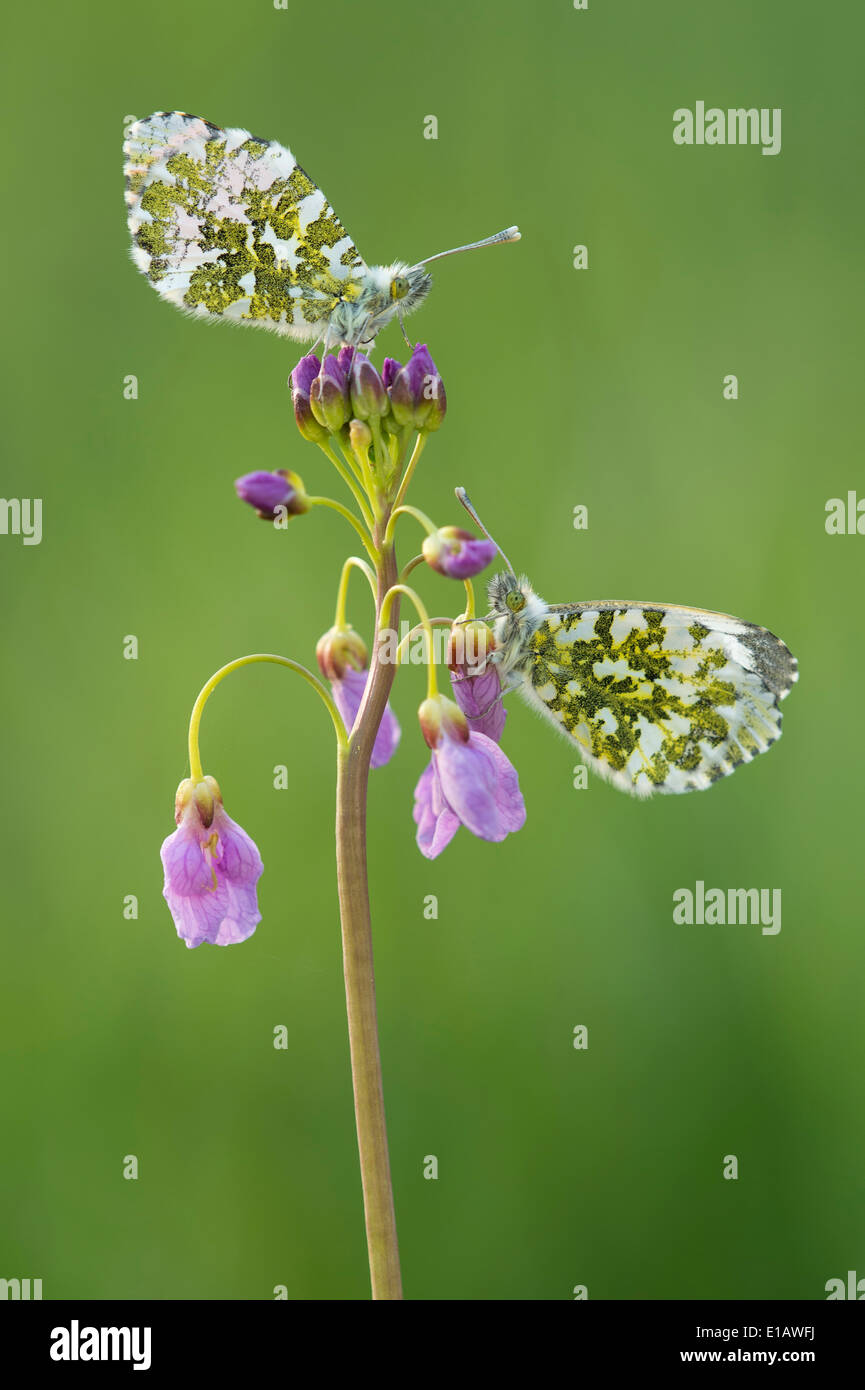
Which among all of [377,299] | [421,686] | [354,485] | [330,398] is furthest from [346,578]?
[421,686]

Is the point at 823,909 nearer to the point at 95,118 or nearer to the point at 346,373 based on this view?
the point at 346,373

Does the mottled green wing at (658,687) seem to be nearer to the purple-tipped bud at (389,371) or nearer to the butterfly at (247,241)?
the purple-tipped bud at (389,371)

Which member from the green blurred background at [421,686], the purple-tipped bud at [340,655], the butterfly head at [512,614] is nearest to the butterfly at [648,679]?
the butterfly head at [512,614]

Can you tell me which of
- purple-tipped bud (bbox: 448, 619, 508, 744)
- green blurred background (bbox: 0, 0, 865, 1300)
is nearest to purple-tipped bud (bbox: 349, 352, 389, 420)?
purple-tipped bud (bbox: 448, 619, 508, 744)

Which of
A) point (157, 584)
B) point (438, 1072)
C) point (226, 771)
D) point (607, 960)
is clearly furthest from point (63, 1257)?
point (157, 584)

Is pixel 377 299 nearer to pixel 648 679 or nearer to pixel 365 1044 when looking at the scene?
pixel 648 679

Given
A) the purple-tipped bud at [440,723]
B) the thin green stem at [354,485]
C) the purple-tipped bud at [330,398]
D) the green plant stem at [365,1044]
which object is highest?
the purple-tipped bud at [330,398]
